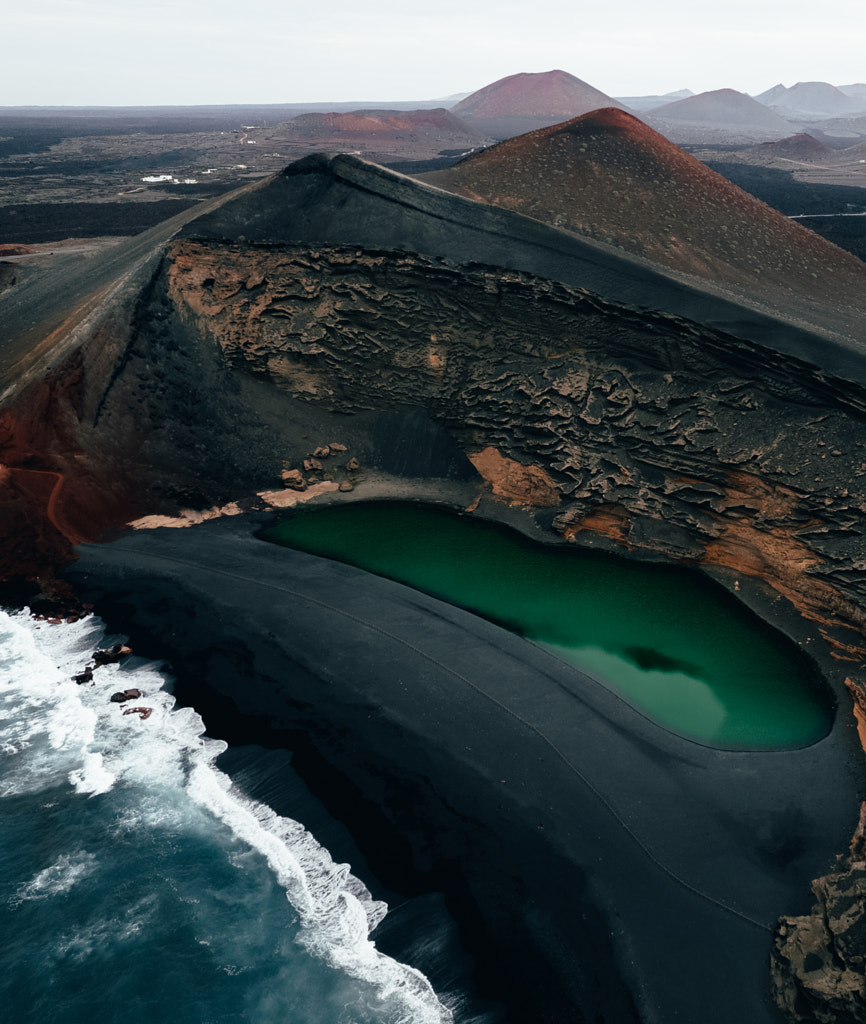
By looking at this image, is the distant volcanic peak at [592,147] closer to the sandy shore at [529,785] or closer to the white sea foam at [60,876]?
the sandy shore at [529,785]

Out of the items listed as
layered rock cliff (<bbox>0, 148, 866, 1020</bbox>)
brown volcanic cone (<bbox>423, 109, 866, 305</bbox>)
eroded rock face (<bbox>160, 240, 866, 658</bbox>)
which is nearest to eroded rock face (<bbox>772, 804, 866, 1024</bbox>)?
eroded rock face (<bbox>160, 240, 866, 658</bbox>)

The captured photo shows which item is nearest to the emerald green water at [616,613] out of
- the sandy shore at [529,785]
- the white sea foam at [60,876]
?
the sandy shore at [529,785]

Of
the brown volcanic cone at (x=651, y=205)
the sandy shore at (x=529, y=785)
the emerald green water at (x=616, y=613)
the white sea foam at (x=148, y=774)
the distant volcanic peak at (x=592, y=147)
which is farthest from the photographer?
the distant volcanic peak at (x=592, y=147)

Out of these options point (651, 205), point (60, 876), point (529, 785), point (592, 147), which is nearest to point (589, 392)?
point (651, 205)

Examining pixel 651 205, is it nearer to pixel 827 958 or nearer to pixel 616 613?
pixel 616 613

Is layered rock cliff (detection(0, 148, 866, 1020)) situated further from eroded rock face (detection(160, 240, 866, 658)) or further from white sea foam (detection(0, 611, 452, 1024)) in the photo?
white sea foam (detection(0, 611, 452, 1024))
